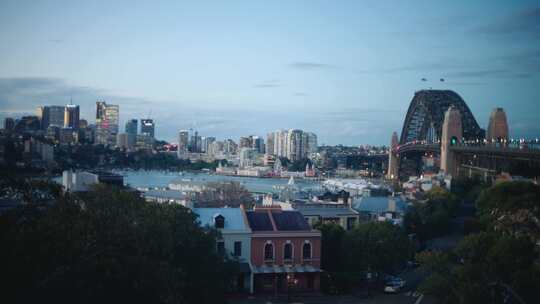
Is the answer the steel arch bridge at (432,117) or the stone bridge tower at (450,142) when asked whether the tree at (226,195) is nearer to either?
the stone bridge tower at (450,142)

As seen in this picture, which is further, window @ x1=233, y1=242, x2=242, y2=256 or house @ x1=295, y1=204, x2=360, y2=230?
house @ x1=295, y1=204, x2=360, y2=230

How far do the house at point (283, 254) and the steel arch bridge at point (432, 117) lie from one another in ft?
217

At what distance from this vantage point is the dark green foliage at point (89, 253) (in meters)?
11.4

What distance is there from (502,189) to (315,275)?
6.89 m

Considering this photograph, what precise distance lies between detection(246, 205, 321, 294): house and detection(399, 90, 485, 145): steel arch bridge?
66.0m

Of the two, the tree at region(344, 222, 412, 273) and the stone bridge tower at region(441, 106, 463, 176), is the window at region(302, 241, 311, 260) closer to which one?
the tree at region(344, 222, 412, 273)

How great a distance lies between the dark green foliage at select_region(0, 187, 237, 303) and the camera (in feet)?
37.3

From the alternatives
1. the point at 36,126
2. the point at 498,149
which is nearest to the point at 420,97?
the point at 498,149

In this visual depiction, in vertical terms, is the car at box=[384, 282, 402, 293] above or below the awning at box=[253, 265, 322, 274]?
below

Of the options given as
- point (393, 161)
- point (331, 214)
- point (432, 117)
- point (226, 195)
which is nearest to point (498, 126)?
point (432, 117)

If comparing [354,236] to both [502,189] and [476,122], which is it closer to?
[502,189]

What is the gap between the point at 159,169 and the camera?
15838cm

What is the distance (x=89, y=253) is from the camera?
40.9ft

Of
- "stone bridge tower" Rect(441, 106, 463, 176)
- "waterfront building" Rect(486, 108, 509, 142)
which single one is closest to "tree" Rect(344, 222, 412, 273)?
"stone bridge tower" Rect(441, 106, 463, 176)
